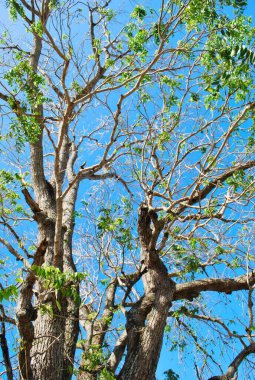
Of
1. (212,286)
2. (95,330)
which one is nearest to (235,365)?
(212,286)

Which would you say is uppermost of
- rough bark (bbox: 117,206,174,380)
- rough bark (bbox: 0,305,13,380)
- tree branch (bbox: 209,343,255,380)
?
rough bark (bbox: 117,206,174,380)

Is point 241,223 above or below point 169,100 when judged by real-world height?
below

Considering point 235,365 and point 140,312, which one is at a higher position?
point 140,312

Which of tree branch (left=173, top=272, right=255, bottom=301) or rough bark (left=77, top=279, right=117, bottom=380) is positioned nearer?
rough bark (left=77, top=279, right=117, bottom=380)

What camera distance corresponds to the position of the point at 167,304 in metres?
5.11

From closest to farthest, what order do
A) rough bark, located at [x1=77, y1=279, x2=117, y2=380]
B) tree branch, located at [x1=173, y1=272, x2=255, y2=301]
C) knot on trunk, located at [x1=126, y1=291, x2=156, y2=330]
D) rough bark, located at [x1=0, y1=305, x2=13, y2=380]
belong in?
rough bark, located at [x1=0, y1=305, x2=13, y2=380]
rough bark, located at [x1=77, y1=279, x2=117, y2=380]
knot on trunk, located at [x1=126, y1=291, x2=156, y2=330]
tree branch, located at [x1=173, y1=272, x2=255, y2=301]

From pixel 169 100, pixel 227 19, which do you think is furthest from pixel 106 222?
pixel 227 19

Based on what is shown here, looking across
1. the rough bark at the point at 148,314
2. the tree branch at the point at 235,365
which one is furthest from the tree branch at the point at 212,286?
the tree branch at the point at 235,365

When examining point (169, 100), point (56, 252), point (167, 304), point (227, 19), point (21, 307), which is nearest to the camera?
point (21, 307)

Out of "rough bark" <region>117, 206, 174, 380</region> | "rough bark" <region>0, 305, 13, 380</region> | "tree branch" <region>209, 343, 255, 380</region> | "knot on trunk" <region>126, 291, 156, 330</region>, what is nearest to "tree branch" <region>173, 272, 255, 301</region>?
"rough bark" <region>117, 206, 174, 380</region>

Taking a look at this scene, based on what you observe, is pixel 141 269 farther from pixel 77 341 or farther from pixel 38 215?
pixel 38 215

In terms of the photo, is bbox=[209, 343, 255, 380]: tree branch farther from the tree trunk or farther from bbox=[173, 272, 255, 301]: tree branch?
bbox=[173, 272, 255, 301]: tree branch

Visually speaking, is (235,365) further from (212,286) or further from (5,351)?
(5,351)

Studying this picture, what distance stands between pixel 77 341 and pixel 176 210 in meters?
2.17
